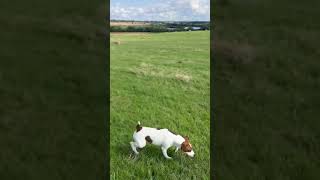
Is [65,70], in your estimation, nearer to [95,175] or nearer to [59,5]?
[59,5]

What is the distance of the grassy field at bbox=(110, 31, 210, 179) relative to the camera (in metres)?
2.38

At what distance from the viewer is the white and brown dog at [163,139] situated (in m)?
2.32

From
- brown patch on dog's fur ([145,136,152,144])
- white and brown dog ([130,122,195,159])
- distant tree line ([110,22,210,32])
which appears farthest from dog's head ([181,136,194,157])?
distant tree line ([110,22,210,32])

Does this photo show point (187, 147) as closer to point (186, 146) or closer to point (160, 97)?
point (186, 146)

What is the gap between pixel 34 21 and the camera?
361 centimetres

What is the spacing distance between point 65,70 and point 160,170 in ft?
3.61

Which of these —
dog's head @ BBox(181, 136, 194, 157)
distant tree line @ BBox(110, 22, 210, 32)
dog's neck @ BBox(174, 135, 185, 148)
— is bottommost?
dog's head @ BBox(181, 136, 194, 157)

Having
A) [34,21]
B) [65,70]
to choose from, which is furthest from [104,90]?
[34,21]

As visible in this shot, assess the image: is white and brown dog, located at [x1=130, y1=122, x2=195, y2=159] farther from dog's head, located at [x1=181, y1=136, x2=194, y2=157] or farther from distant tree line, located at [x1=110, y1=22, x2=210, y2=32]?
distant tree line, located at [x1=110, y1=22, x2=210, y2=32]
